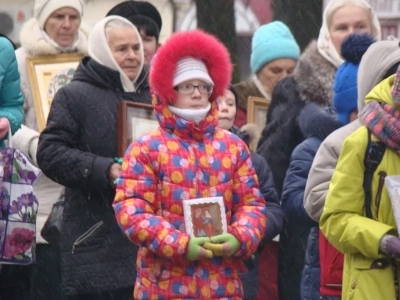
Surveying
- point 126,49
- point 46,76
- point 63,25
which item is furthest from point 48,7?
point 126,49

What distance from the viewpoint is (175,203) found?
25.6 feet

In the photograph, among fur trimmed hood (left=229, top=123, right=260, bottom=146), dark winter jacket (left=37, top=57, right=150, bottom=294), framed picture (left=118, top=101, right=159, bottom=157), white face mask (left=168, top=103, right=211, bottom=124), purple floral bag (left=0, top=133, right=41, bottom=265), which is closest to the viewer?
white face mask (left=168, top=103, right=211, bottom=124)

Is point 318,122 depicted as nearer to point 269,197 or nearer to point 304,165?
point 304,165

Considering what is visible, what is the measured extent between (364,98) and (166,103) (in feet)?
3.20

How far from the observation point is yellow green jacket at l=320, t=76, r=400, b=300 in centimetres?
716

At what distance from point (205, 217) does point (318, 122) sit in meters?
1.66

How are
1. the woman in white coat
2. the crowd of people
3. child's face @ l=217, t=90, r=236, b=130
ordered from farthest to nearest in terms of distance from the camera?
the woman in white coat → child's face @ l=217, t=90, r=236, b=130 → the crowd of people

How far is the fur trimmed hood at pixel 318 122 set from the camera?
909cm

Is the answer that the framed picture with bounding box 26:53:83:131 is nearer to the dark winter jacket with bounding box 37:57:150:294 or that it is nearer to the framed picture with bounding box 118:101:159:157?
the dark winter jacket with bounding box 37:57:150:294

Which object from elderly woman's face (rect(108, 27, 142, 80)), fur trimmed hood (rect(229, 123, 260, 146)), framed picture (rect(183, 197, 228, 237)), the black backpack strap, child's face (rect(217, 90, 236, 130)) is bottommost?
framed picture (rect(183, 197, 228, 237))

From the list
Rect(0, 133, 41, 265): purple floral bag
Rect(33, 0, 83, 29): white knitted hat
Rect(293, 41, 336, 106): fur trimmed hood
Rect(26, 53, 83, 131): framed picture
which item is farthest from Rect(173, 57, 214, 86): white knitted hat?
Rect(33, 0, 83, 29): white knitted hat

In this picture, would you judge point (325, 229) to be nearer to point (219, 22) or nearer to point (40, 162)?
point (40, 162)

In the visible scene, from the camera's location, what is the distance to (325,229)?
292 inches

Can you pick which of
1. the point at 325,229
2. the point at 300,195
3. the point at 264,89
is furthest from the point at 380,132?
the point at 264,89
